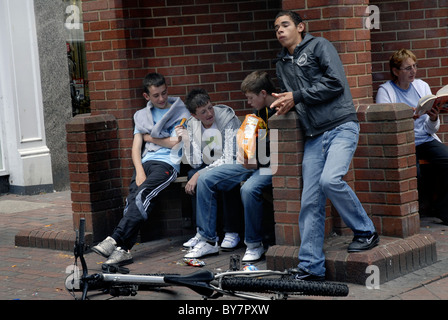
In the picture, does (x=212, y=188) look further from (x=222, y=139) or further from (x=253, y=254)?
(x=253, y=254)

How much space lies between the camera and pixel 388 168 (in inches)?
226

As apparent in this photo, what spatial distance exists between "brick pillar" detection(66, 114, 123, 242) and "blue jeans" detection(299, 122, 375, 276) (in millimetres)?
2363

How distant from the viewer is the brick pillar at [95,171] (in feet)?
23.1

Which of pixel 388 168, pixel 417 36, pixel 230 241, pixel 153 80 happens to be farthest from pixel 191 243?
pixel 417 36

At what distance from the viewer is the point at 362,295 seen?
16.5 ft

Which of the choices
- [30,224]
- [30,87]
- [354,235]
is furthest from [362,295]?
[30,87]

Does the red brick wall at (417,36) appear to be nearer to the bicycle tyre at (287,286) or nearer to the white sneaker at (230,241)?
the white sneaker at (230,241)

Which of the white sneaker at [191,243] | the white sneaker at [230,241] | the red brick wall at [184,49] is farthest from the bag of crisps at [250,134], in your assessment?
the red brick wall at [184,49]

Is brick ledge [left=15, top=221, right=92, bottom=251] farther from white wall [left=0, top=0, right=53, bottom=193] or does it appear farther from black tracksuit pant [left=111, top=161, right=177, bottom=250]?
white wall [left=0, top=0, right=53, bottom=193]

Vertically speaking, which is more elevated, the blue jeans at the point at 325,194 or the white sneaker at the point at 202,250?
the blue jeans at the point at 325,194

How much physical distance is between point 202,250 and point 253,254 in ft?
1.54

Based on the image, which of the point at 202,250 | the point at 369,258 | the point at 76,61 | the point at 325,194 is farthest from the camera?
the point at 76,61

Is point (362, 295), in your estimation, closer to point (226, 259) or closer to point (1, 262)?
point (226, 259)

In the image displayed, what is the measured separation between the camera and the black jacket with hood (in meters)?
5.31
